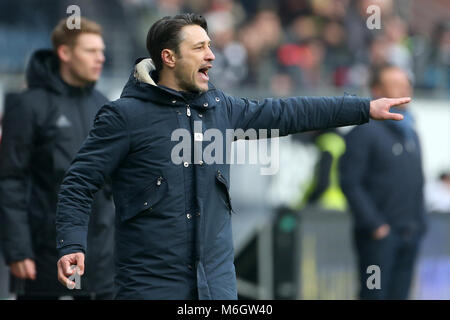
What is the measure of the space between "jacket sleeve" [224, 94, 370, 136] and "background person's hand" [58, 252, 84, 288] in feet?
3.19

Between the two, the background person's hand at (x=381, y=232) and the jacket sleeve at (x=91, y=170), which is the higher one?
the jacket sleeve at (x=91, y=170)

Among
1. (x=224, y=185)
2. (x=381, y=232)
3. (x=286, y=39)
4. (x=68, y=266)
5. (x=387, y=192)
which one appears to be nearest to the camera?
(x=68, y=266)

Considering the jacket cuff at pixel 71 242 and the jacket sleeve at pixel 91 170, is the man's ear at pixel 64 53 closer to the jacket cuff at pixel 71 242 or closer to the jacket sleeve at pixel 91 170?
the jacket sleeve at pixel 91 170

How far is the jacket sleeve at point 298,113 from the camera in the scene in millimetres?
5191

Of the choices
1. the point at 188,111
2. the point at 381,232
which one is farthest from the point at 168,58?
the point at 381,232

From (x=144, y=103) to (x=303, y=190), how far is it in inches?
310

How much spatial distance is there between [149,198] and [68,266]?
471 mm

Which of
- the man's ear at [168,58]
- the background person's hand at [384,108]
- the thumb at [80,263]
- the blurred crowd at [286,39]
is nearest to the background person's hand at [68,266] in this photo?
the thumb at [80,263]

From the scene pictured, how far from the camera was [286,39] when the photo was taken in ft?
52.2

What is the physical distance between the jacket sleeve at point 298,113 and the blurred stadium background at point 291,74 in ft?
10.1

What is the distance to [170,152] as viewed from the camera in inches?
195

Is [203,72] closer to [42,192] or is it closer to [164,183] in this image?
[164,183]

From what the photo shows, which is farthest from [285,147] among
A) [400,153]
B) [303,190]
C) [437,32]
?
[437,32]

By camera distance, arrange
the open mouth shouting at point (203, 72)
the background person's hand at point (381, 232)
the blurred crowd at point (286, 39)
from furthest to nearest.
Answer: the blurred crowd at point (286, 39) < the background person's hand at point (381, 232) < the open mouth shouting at point (203, 72)
